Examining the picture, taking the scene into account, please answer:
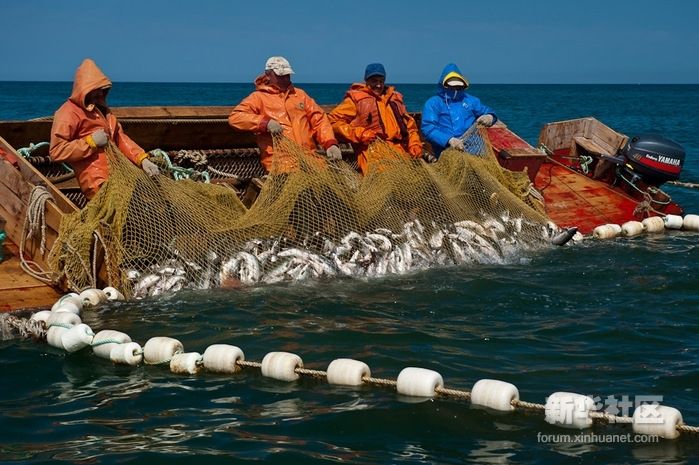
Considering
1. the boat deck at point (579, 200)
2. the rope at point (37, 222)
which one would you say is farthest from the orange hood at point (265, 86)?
the boat deck at point (579, 200)

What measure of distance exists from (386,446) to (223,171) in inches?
297

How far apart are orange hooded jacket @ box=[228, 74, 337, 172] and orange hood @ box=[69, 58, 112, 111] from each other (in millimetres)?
1696

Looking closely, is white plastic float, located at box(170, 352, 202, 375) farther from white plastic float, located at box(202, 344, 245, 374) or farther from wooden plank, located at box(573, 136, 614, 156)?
wooden plank, located at box(573, 136, 614, 156)

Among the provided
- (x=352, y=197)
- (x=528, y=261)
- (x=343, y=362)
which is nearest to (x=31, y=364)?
(x=343, y=362)

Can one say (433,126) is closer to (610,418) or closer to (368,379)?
(368,379)

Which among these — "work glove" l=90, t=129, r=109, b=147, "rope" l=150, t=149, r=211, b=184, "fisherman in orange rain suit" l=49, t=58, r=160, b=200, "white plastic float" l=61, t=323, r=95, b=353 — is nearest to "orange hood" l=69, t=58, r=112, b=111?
"fisherman in orange rain suit" l=49, t=58, r=160, b=200

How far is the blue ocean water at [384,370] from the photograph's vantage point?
239 inches

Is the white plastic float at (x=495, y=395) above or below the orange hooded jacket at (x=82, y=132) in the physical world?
below

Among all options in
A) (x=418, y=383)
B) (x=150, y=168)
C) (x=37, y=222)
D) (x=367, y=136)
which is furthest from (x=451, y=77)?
(x=418, y=383)

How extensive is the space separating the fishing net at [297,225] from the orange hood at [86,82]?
676mm

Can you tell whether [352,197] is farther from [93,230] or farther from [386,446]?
[386,446]

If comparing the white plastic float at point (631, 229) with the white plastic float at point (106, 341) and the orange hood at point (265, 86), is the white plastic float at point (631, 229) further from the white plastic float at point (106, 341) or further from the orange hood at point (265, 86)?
the white plastic float at point (106, 341)

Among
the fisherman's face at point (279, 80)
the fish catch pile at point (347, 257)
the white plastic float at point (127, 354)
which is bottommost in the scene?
the white plastic float at point (127, 354)

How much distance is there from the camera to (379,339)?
8172 mm
